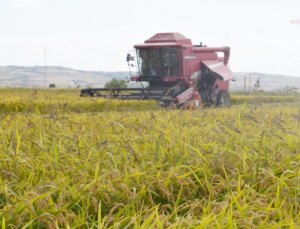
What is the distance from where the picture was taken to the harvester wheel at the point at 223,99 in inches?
802

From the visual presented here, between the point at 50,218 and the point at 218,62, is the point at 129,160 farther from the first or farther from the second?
the point at 218,62

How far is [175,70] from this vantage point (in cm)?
1831

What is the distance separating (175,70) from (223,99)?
3.70m

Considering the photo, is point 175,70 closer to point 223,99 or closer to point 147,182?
point 223,99

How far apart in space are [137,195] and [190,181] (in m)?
0.53

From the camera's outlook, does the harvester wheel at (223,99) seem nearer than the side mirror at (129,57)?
No

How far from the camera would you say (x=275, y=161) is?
145 inches

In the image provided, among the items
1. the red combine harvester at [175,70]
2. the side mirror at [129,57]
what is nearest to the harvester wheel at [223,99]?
the red combine harvester at [175,70]

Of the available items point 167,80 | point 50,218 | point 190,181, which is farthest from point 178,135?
point 167,80

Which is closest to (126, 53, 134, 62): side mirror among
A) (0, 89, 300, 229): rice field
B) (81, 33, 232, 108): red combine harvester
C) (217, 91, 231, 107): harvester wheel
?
(81, 33, 232, 108): red combine harvester

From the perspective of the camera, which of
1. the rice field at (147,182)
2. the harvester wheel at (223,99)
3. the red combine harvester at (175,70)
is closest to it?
the rice field at (147,182)

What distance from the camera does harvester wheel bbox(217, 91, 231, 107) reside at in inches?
802

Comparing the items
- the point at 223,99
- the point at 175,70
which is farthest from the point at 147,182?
the point at 223,99

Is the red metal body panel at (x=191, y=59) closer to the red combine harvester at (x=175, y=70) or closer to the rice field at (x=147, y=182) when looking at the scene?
the red combine harvester at (x=175, y=70)
